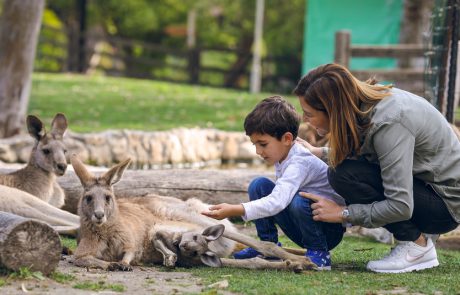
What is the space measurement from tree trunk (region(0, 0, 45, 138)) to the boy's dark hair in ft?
21.2

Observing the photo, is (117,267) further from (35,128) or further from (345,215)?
(35,128)

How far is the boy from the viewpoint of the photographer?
5301 millimetres

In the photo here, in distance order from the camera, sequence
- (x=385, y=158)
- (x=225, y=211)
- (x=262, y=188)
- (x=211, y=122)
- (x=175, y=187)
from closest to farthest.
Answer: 1. (x=385, y=158)
2. (x=225, y=211)
3. (x=262, y=188)
4. (x=175, y=187)
5. (x=211, y=122)

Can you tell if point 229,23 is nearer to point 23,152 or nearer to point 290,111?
point 23,152

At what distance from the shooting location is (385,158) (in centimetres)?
503

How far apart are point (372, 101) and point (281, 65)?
21247 millimetres

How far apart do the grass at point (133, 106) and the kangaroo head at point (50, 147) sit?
440 centimetres

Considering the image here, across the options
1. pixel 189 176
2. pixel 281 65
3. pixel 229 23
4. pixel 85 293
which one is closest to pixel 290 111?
pixel 85 293

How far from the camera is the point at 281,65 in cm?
2627

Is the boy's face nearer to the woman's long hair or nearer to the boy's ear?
the boy's ear

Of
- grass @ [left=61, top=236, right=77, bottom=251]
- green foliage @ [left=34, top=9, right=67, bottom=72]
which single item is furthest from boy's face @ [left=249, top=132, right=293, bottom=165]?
green foliage @ [left=34, top=9, right=67, bottom=72]

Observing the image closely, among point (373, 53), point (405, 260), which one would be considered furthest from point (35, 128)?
point (373, 53)

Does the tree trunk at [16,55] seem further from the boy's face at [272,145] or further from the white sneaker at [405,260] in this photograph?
the white sneaker at [405,260]

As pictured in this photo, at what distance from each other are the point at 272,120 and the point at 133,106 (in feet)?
34.3
